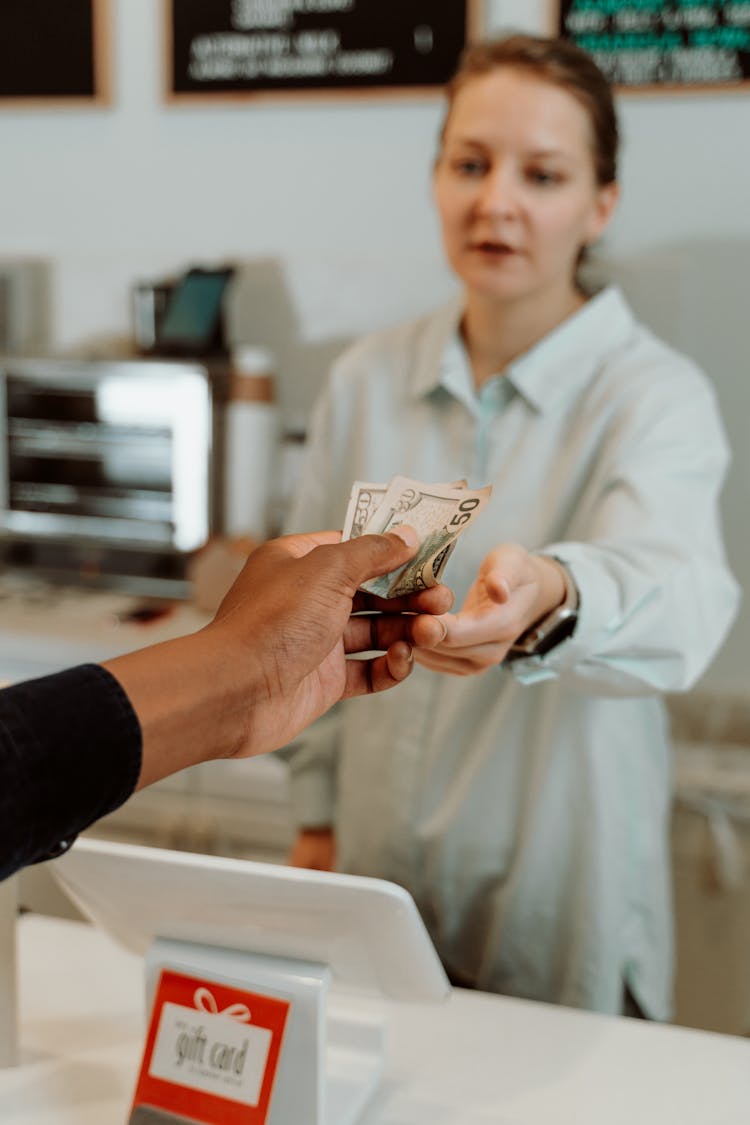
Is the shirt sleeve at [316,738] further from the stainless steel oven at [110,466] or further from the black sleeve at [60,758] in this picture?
the black sleeve at [60,758]

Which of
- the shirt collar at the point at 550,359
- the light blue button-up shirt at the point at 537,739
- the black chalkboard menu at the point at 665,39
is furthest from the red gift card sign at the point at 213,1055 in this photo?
the black chalkboard menu at the point at 665,39

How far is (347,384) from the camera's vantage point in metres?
1.63

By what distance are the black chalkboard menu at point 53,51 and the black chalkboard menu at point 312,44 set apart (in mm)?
175

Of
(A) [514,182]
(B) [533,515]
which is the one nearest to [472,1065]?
(B) [533,515]

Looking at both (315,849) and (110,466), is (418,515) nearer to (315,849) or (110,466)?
(315,849)

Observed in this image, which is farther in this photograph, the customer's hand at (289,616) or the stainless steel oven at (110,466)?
the stainless steel oven at (110,466)

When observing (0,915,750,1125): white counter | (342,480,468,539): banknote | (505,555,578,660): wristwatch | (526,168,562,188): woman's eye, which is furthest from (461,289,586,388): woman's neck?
(0,915,750,1125): white counter

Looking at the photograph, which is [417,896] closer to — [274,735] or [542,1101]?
[542,1101]

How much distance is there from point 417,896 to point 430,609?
27.0 inches

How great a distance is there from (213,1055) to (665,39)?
192 centimetres

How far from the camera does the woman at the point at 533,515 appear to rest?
142 cm

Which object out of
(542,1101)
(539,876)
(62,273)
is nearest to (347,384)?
(539,876)

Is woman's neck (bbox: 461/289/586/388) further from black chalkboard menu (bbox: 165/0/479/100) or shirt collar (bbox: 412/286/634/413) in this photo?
black chalkboard menu (bbox: 165/0/479/100)

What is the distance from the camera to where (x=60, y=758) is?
0.66 meters
